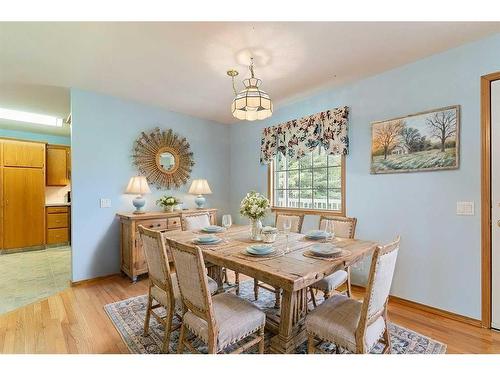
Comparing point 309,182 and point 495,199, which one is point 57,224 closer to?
point 309,182

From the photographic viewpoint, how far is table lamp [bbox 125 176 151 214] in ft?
11.4

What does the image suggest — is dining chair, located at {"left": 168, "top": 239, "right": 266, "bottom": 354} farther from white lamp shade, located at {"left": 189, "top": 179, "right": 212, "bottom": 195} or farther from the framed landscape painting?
white lamp shade, located at {"left": 189, "top": 179, "right": 212, "bottom": 195}

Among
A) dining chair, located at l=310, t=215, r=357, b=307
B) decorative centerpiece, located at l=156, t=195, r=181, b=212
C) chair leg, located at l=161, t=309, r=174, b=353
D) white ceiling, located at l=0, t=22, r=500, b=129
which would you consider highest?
white ceiling, located at l=0, t=22, r=500, b=129

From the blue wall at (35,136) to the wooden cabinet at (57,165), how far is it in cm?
31

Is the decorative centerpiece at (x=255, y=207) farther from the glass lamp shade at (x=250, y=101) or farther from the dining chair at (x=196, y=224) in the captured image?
the dining chair at (x=196, y=224)

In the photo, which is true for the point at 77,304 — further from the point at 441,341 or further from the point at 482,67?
the point at 482,67

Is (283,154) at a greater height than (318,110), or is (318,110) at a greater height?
(318,110)

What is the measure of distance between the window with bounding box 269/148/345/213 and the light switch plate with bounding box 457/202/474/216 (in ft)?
3.83

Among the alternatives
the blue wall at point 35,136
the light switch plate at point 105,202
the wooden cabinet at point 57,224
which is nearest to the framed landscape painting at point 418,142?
the light switch plate at point 105,202

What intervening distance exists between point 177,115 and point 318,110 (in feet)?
7.41

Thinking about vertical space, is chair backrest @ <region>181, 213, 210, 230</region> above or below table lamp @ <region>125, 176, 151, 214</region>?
below

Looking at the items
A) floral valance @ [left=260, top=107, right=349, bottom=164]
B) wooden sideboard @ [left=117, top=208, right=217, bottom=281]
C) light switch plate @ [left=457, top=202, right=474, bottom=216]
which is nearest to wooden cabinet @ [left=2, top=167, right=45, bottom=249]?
wooden sideboard @ [left=117, top=208, right=217, bottom=281]
